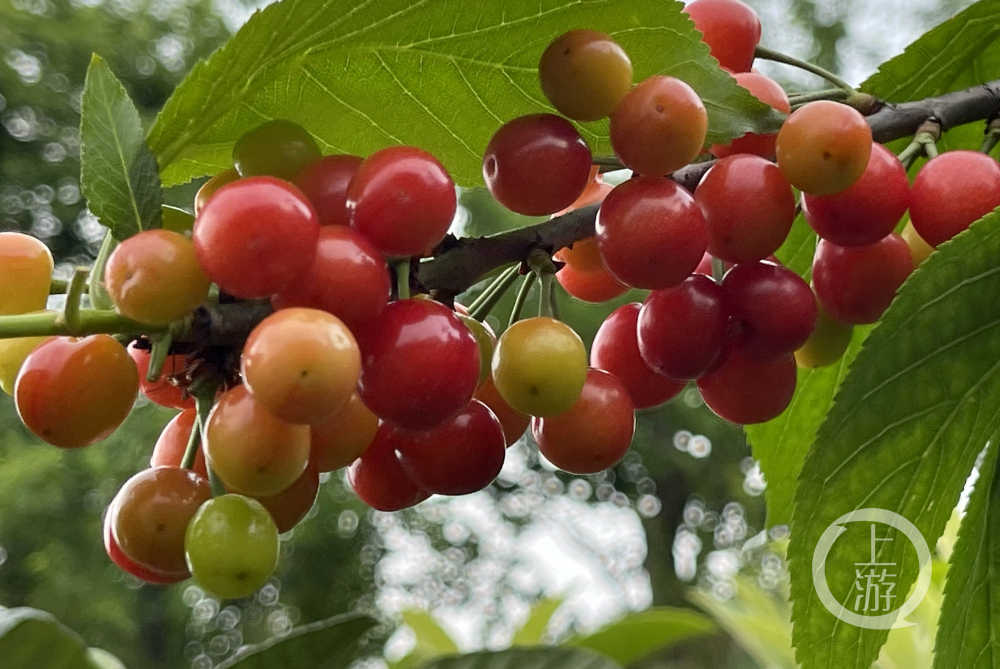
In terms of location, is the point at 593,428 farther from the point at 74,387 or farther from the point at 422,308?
the point at 74,387

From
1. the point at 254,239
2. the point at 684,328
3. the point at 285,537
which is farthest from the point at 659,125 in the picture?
the point at 285,537

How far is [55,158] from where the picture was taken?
41.3 feet

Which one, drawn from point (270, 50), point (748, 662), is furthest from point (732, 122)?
point (748, 662)

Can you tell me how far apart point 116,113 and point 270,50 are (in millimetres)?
103

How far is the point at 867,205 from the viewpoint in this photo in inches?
27.4

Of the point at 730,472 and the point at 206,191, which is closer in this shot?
the point at 206,191

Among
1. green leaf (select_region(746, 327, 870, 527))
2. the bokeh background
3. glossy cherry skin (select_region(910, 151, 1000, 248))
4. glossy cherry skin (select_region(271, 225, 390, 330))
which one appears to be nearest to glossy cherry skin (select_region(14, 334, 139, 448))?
glossy cherry skin (select_region(271, 225, 390, 330))

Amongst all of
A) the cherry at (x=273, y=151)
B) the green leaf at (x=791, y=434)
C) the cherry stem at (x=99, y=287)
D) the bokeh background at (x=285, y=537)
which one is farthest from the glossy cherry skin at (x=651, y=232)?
the bokeh background at (x=285, y=537)

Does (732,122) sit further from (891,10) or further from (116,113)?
(891,10)

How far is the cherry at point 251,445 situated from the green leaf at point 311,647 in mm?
300

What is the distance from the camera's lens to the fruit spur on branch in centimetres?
52

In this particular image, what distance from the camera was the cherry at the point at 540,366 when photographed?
61 cm

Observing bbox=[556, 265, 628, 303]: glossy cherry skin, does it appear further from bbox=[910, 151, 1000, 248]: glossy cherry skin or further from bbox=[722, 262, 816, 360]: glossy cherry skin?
bbox=[910, 151, 1000, 248]: glossy cherry skin

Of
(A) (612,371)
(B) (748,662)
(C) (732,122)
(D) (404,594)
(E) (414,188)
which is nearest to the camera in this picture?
(E) (414,188)
